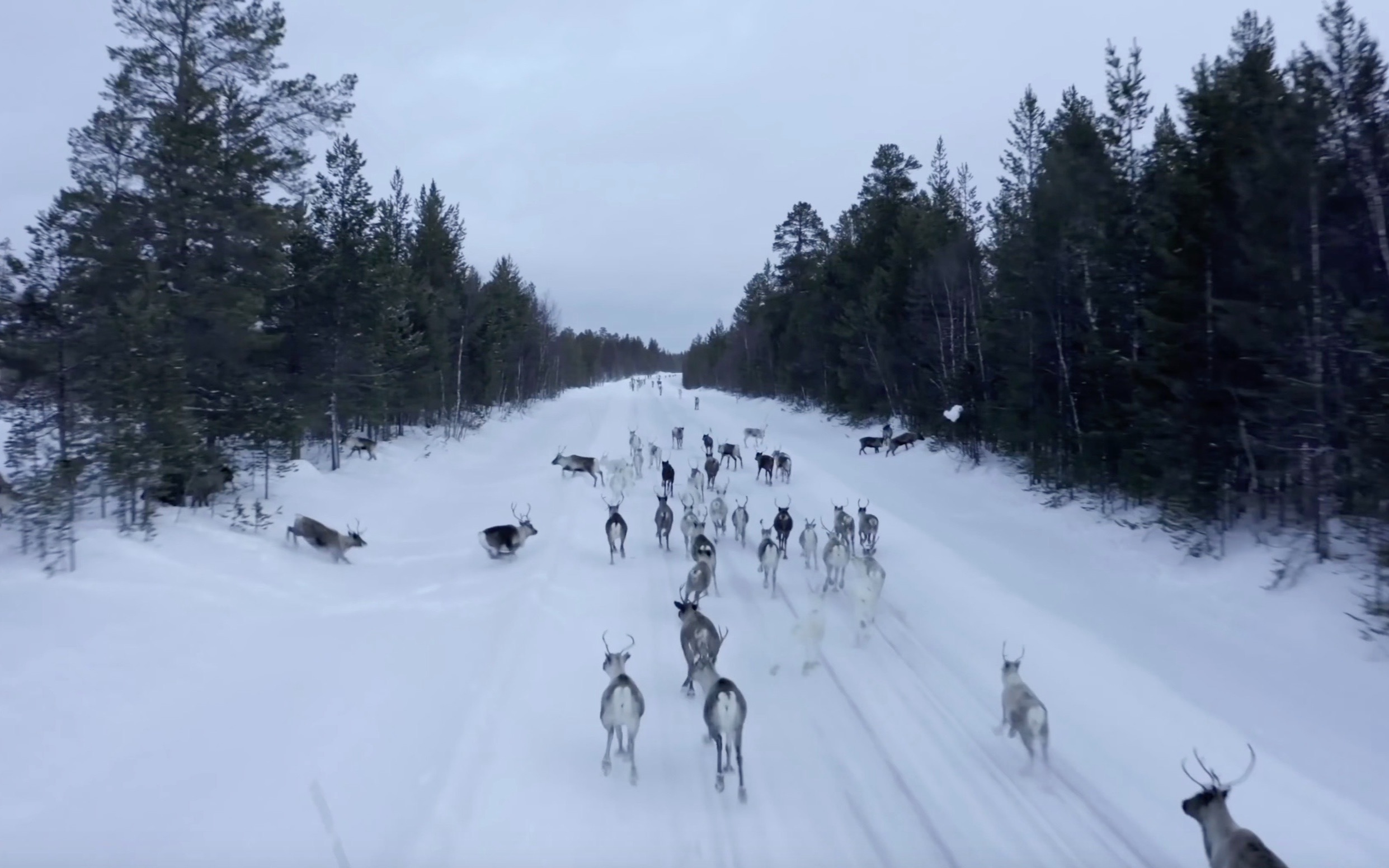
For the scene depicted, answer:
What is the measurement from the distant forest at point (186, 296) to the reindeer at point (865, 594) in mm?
9847


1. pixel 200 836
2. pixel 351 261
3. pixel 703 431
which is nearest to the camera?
pixel 200 836

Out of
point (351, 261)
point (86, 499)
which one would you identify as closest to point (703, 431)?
point (351, 261)

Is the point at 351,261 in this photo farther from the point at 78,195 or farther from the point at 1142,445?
the point at 1142,445

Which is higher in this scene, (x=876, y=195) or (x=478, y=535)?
(x=876, y=195)

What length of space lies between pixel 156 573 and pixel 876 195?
38.9 meters

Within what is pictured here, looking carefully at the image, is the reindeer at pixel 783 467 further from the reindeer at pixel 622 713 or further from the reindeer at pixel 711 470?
the reindeer at pixel 622 713

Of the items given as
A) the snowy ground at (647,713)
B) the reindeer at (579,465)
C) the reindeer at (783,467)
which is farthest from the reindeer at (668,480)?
the snowy ground at (647,713)

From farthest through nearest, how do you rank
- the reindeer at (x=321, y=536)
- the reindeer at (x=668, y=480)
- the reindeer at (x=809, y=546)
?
the reindeer at (x=668, y=480) → the reindeer at (x=321, y=536) → the reindeer at (x=809, y=546)

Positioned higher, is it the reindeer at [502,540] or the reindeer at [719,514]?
the reindeer at [719,514]

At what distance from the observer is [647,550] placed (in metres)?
15.9

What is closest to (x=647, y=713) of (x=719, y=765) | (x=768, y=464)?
(x=719, y=765)

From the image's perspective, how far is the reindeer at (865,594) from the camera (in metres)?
10.6

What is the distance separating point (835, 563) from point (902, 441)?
19.6 metres

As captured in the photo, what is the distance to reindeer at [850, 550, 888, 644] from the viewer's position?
10.6 m
